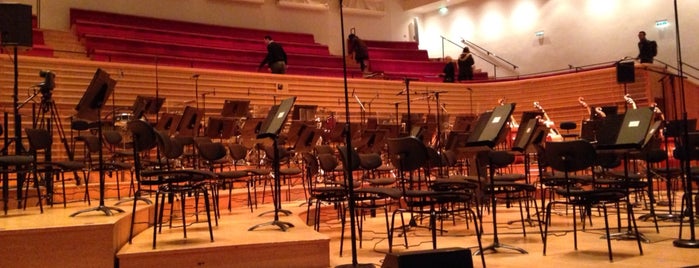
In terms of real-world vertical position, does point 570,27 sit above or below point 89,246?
above

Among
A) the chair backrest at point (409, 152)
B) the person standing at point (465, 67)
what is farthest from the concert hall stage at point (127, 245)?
the person standing at point (465, 67)

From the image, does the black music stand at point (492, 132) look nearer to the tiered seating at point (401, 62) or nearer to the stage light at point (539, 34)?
the tiered seating at point (401, 62)

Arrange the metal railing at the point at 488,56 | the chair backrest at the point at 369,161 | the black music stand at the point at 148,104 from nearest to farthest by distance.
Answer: the chair backrest at the point at 369,161, the black music stand at the point at 148,104, the metal railing at the point at 488,56

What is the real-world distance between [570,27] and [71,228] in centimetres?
1501

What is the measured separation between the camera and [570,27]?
636 inches

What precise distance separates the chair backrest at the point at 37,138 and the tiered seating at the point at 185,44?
615cm

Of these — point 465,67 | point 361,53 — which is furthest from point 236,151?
point 465,67

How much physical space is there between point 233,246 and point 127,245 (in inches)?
31.7

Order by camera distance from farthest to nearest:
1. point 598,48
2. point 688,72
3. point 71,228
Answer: point 598,48
point 688,72
point 71,228

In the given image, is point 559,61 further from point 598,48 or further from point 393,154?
point 393,154

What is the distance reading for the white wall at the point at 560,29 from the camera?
14.4 m

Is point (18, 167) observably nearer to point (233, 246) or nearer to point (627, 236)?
point (233, 246)

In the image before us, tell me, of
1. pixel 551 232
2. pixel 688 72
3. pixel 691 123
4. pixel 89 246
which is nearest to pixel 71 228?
pixel 89 246

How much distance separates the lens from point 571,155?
4.43 metres
